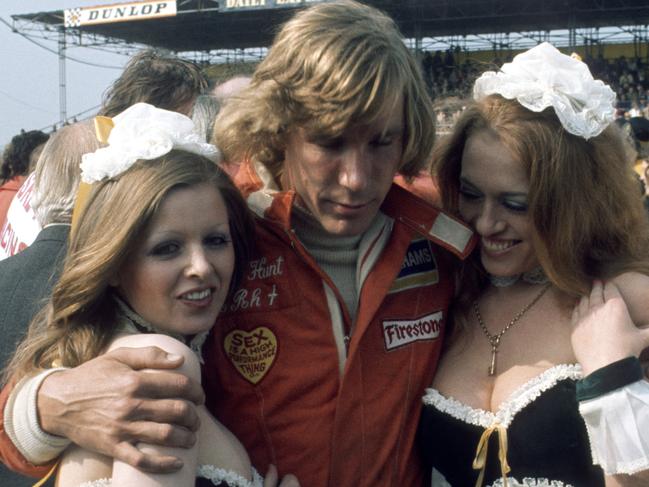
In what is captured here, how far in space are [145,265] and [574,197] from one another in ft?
3.59

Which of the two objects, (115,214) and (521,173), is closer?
(115,214)

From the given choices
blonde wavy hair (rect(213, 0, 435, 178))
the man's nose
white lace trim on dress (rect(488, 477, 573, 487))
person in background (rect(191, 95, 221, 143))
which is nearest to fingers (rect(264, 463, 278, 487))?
white lace trim on dress (rect(488, 477, 573, 487))

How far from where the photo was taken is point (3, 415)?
189 cm

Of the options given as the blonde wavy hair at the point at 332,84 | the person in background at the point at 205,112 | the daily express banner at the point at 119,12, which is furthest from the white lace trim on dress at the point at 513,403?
the daily express banner at the point at 119,12

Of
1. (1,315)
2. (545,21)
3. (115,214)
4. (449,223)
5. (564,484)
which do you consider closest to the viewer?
(115,214)

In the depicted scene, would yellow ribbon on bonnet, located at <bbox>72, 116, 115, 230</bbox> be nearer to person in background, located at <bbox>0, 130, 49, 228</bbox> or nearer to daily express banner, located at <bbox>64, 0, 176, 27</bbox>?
person in background, located at <bbox>0, 130, 49, 228</bbox>

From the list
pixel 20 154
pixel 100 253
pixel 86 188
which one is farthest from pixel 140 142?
pixel 20 154

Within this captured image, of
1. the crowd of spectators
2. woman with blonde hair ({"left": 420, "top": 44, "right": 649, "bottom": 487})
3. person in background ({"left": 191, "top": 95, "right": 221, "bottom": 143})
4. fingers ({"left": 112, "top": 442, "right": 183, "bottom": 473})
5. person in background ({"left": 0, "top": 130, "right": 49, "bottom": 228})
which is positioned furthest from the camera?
the crowd of spectators

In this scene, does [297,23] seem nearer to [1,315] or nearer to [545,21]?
[1,315]

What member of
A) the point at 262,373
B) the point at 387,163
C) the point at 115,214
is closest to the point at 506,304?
the point at 387,163

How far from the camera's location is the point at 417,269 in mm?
2258

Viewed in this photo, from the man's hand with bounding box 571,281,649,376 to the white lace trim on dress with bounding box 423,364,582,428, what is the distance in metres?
0.06

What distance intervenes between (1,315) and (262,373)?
0.84m

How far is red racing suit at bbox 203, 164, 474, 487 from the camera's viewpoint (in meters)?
2.04
